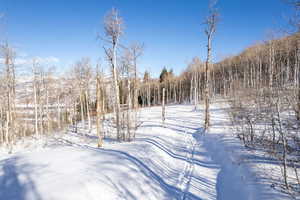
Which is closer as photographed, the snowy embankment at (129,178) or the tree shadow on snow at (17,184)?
the tree shadow on snow at (17,184)

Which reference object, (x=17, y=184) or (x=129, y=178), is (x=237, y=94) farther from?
(x=17, y=184)

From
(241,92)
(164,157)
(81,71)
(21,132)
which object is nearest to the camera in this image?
(164,157)

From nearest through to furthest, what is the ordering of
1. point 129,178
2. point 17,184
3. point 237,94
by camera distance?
point 17,184, point 129,178, point 237,94

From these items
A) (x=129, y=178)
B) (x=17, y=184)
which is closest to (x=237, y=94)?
(x=129, y=178)

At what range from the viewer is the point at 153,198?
3.92 metres

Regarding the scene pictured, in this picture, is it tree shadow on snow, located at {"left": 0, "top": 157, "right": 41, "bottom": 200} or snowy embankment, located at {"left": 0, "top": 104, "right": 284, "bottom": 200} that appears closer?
tree shadow on snow, located at {"left": 0, "top": 157, "right": 41, "bottom": 200}

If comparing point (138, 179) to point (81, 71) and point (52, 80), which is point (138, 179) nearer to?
point (81, 71)

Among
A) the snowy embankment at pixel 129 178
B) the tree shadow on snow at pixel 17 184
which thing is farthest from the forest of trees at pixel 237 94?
the tree shadow on snow at pixel 17 184

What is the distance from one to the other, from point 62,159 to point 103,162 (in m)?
1.32

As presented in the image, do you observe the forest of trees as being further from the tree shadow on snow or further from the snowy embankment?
the tree shadow on snow

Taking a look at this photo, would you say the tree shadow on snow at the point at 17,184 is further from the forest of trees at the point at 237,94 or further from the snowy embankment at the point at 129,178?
the forest of trees at the point at 237,94

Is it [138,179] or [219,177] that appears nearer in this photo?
[138,179]

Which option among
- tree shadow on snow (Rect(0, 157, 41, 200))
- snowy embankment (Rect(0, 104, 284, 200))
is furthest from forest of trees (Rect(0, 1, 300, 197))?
tree shadow on snow (Rect(0, 157, 41, 200))

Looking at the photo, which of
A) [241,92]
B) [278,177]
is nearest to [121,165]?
[278,177]
